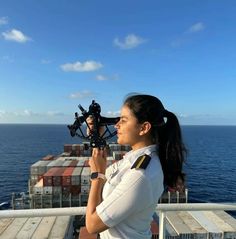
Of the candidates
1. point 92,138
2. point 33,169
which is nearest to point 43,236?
point 92,138

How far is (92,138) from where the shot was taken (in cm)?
243

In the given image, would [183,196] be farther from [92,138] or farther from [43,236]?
[92,138]

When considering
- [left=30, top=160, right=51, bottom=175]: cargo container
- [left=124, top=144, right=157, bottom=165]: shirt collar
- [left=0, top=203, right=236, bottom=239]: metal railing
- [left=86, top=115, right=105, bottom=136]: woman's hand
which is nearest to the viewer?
[left=124, top=144, right=157, bottom=165]: shirt collar

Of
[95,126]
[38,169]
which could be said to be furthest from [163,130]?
[38,169]

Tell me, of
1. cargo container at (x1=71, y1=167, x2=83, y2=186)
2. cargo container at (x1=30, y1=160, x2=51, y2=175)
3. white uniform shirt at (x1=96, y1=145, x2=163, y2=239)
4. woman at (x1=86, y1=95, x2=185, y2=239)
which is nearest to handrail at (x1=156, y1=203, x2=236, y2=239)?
woman at (x1=86, y1=95, x2=185, y2=239)

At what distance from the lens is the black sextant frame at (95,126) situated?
2.44m

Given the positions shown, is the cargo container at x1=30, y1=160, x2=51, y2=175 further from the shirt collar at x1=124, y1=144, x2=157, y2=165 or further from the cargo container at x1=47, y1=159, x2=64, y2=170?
the shirt collar at x1=124, y1=144, x2=157, y2=165

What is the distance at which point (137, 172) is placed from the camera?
216 centimetres

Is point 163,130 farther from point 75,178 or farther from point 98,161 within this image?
point 75,178

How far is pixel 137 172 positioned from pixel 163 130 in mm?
468

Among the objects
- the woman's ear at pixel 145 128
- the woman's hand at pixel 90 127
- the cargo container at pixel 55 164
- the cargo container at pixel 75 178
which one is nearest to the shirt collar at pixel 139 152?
the woman's ear at pixel 145 128

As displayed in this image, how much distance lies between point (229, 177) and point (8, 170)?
4617 cm

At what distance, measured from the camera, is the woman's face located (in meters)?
2.46

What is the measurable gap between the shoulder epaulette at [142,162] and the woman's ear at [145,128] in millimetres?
216
